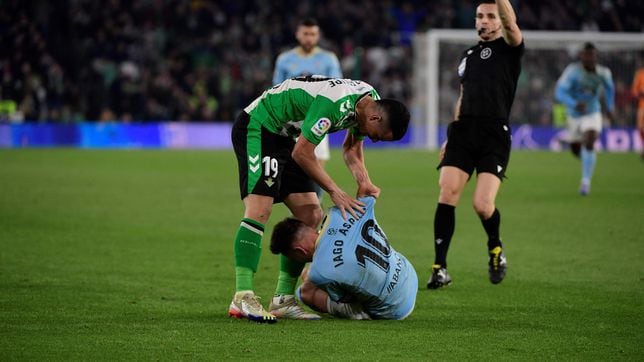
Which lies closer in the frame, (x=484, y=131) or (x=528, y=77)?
(x=484, y=131)

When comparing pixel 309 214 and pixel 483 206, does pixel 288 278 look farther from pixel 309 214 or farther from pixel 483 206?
pixel 483 206

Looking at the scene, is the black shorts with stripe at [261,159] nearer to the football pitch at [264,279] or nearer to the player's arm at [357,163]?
the player's arm at [357,163]

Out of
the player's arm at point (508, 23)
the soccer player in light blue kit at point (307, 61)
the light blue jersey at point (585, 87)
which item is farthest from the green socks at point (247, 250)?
the light blue jersey at point (585, 87)

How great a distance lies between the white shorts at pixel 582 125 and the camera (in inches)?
733

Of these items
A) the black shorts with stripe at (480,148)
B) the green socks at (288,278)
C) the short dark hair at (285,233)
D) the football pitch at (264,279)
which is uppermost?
the black shorts with stripe at (480,148)

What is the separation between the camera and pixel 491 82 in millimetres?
9047

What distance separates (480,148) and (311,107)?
8.42 ft

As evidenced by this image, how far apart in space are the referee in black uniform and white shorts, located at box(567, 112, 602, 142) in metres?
9.85

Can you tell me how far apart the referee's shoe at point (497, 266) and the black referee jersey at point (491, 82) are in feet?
3.66

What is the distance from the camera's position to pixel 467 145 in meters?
9.03

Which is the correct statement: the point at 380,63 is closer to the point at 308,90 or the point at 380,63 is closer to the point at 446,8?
the point at 446,8

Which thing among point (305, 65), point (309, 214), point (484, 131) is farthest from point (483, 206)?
point (305, 65)

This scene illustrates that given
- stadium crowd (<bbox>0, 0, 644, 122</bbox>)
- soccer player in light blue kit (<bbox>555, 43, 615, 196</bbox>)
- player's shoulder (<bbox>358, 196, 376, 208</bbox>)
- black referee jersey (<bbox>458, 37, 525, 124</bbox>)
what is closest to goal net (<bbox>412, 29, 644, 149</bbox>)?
stadium crowd (<bbox>0, 0, 644, 122</bbox>)

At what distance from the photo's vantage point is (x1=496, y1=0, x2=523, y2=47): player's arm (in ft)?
27.2
